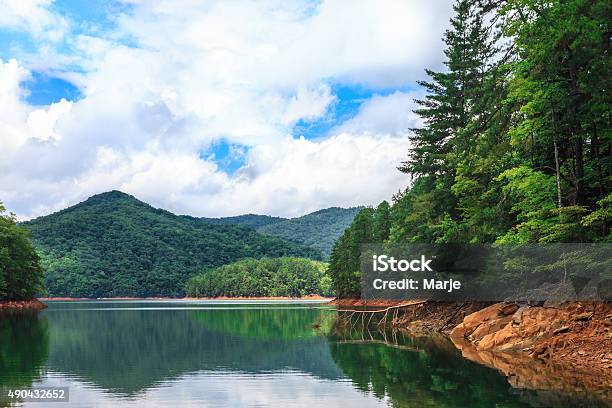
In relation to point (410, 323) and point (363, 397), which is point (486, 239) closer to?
point (410, 323)

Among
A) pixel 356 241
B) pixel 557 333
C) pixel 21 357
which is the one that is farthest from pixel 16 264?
pixel 557 333

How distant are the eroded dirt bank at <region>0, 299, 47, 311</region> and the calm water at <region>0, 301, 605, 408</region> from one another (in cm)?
6270

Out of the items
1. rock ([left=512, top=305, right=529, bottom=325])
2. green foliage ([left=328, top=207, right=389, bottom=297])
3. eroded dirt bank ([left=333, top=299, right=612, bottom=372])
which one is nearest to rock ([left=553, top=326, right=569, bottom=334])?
eroded dirt bank ([left=333, top=299, right=612, bottom=372])

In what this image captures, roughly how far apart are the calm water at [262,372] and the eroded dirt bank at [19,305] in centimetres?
6270

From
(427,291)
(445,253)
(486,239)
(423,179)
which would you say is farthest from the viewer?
(423,179)

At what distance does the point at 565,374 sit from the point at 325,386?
36.8 ft

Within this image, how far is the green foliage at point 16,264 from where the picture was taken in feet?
367

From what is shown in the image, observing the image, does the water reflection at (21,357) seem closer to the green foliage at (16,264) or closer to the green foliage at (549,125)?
the green foliage at (549,125)

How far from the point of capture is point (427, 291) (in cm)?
6100

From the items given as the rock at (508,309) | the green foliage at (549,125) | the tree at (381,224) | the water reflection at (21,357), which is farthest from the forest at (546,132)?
the tree at (381,224)

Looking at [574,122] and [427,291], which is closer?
[574,122]

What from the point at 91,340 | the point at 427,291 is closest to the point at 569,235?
the point at 427,291

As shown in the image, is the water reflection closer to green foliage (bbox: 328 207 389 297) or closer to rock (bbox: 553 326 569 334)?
rock (bbox: 553 326 569 334)

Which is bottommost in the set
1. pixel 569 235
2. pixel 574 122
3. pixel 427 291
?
pixel 427 291
